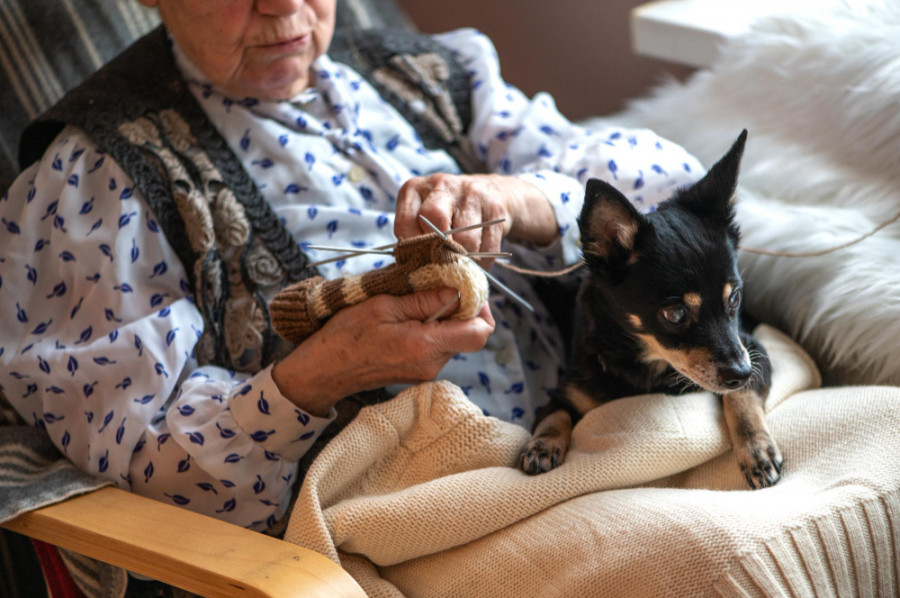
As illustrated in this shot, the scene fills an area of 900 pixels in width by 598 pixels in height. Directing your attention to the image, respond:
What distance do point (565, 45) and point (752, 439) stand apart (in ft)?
4.51

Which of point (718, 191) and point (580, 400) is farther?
point (580, 400)

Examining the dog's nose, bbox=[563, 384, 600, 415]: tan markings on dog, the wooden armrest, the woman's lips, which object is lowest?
bbox=[563, 384, 600, 415]: tan markings on dog

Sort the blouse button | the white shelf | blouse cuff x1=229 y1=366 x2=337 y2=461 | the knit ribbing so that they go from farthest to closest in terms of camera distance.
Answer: the white shelf < the blouse button < blouse cuff x1=229 y1=366 x2=337 y2=461 < the knit ribbing

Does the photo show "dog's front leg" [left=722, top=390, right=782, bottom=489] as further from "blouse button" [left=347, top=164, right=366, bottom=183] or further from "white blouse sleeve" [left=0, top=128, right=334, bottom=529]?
"blouse button" [left=347, top=164, right=366, bottom=183]

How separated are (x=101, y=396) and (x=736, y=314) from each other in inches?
33.4

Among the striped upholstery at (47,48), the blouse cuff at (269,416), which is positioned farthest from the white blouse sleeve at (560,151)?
the striped upholstery at (47,48)

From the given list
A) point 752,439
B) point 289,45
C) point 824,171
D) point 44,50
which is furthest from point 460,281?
point 44,50

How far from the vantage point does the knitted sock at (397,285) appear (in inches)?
35.9

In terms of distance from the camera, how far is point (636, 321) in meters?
0.99

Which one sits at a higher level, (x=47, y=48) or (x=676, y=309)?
(x=47, y=48)

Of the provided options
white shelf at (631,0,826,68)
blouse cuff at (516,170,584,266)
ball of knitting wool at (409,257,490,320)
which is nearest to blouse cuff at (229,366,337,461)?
ball of knitting wool at (409,257,490,320)

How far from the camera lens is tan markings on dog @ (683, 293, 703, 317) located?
0.93 metres

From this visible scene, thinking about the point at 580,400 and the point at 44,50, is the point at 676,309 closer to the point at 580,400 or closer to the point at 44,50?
the point at 580,400

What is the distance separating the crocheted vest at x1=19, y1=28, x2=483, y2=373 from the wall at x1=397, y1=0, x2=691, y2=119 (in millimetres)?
1095
